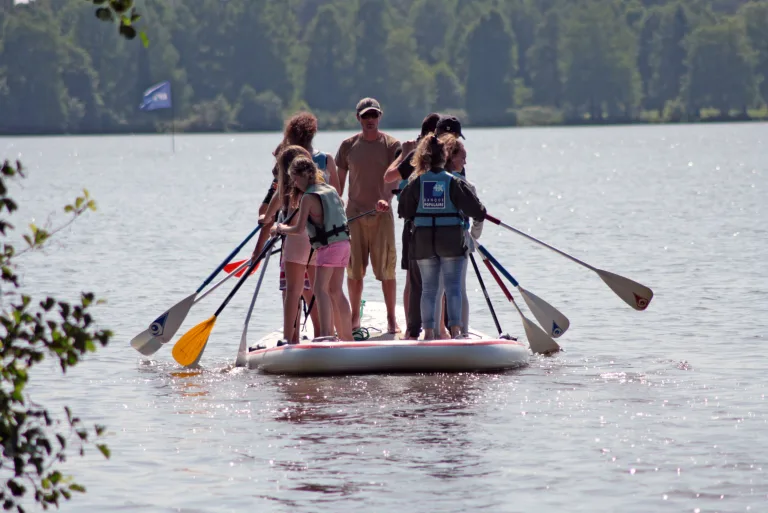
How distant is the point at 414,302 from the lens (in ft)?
36.8

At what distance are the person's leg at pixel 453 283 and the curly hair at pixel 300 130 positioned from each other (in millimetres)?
1248

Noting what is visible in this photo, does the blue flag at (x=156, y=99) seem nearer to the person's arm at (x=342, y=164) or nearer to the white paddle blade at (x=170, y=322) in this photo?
the white paddle blade at (x=170, y=322)

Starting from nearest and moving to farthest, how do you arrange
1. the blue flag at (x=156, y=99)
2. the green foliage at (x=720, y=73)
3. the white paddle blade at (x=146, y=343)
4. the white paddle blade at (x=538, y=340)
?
the white paddle blade at (x=538, y=340) → the white paddle blade at (x=146, y=343) → the blue flag at (x=156, y=99) → the green foliage at (x=720, y=73)

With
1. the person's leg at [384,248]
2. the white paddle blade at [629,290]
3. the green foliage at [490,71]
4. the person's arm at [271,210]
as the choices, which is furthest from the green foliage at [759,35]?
the person's arm at [271,210]

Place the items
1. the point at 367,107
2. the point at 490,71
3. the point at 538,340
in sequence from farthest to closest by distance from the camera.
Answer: the point at 490,71 < the point at 538,340 < the point at 367,107

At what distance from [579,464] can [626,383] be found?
271 centimetres

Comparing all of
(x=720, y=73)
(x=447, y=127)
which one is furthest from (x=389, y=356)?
(x=720, y=73)

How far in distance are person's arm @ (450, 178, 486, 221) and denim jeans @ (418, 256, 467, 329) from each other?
16.2 inches

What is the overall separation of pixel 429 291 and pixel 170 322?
2406mm

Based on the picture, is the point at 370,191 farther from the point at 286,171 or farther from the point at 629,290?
the point at 629,290

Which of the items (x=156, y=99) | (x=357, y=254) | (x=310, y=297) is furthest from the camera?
(x=156, y=99)

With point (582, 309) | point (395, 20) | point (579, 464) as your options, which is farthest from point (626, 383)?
point (395, 20)

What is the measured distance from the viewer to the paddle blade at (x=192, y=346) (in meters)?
11.7

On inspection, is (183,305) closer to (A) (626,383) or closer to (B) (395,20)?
(A) (626,383)
